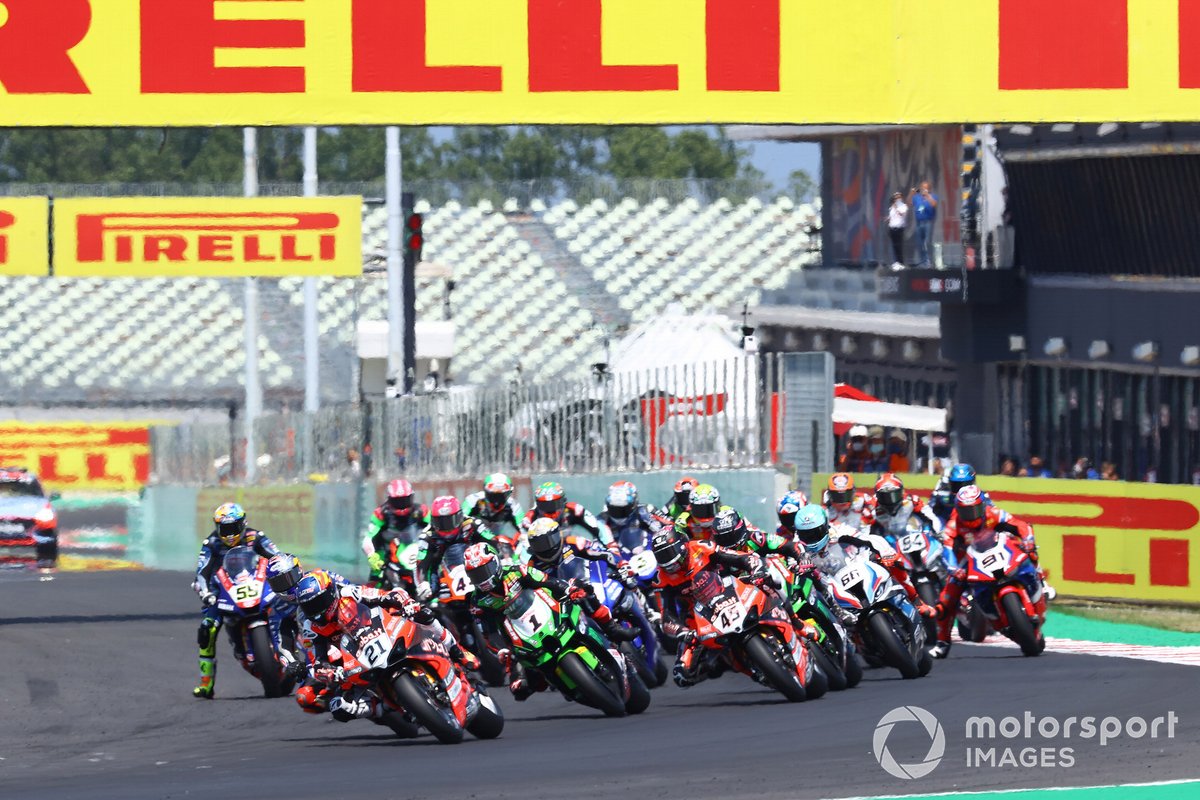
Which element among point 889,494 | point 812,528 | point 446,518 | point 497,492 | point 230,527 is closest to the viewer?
point 812,528

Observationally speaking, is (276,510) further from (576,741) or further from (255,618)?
(576,741)

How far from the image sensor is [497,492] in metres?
20.8

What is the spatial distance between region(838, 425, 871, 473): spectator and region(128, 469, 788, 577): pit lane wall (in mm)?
2496

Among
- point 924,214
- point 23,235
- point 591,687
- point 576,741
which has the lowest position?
point 576,741

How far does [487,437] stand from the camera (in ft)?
103

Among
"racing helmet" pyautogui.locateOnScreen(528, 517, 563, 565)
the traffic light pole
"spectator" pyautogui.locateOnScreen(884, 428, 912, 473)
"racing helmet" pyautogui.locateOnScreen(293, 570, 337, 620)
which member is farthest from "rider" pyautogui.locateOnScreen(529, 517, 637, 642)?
the traffic light pole

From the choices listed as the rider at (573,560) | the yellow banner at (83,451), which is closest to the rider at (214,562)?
the rider at (573,560)

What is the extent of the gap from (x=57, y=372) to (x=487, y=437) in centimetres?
2838

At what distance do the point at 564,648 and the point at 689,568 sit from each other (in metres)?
1.30

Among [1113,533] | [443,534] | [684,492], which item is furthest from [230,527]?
[1113,533]

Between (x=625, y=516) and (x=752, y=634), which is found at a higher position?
(x=625, y=516)

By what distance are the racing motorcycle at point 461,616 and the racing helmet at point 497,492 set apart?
1.26 m

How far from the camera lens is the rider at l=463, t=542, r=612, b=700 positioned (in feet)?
51.9

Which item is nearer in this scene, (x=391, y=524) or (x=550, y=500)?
(x=550, y=500)
